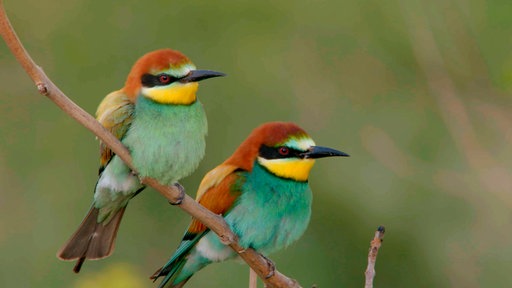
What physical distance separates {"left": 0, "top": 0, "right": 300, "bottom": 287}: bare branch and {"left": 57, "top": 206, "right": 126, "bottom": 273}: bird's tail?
0.98 ft

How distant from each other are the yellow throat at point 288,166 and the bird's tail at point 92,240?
38 cm

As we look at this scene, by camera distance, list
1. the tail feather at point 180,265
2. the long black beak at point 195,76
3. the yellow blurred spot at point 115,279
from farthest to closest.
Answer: the tail feather at point 180,265
the long black beak at point 195,76
the yellow blurred spot at point 115,279

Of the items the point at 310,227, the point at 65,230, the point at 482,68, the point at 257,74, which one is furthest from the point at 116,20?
the point at 482,68

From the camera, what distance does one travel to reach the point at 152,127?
8.26 feet

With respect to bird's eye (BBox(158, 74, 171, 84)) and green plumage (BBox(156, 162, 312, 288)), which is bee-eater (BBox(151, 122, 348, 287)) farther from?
bird's eye (BBox(158, 74, 171, 84))

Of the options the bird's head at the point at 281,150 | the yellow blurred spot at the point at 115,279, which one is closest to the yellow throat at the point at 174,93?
the bird's head at the point at 281,150

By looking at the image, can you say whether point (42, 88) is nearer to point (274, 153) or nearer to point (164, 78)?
point (164, 78)

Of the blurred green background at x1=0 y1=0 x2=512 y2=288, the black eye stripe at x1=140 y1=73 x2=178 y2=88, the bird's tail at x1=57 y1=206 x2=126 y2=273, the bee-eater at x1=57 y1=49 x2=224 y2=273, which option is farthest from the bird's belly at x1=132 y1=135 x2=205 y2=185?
the blurred green background at x1=0 y1=0 x2=512 y2=288

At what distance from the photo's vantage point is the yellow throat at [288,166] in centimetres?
283

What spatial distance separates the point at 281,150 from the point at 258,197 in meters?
0.14

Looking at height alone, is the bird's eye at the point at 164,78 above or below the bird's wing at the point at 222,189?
above

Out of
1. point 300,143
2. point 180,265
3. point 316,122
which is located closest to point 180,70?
point 300,143

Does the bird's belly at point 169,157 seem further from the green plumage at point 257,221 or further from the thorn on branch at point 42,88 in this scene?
the thorn on branch at point 42,88

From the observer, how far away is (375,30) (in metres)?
5.33
